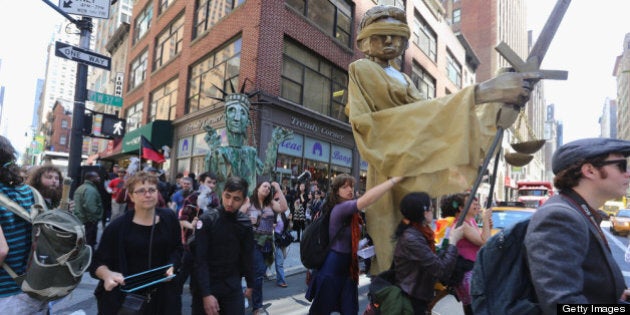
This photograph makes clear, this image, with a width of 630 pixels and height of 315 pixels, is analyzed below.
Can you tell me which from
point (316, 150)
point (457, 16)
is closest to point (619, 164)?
point (316, 150)

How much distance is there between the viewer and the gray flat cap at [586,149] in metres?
1.43

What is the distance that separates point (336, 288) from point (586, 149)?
208 cm

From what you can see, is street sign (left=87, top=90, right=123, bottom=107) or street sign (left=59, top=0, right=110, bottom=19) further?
street sign (left=87, top=90, right=123, bottom=107)

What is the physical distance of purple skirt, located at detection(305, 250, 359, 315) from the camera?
2926 millimetres

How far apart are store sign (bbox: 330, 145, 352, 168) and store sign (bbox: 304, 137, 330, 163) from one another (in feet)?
1.30

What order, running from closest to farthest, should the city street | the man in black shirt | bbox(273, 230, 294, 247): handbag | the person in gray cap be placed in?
the person in gray cap
the man in black shirt
the city street
bbox(273, 230, 294, 247): handbag

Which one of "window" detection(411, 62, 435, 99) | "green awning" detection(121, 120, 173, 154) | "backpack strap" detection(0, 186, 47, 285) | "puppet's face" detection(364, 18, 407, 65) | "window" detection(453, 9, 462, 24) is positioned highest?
"window" detection(453, 9, 462, 24)

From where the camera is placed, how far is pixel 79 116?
22.4 ft

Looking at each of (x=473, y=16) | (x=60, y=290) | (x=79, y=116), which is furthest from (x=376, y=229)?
(x=473, y=16)

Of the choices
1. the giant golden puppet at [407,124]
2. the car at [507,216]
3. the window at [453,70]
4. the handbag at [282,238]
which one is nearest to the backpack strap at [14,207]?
the giant golden puppet at [407,124]

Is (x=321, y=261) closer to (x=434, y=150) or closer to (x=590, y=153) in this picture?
(x=434, y=150)

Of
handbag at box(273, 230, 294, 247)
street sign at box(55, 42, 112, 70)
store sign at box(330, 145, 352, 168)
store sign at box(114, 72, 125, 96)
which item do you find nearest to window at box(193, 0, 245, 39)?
store sign at box(330, 145, 352, 168)

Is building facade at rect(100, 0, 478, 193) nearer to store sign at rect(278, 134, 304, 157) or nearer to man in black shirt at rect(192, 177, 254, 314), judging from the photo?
store sign at rect(278, 134, 304, 157)

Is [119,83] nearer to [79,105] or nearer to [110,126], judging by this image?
[110,126]
